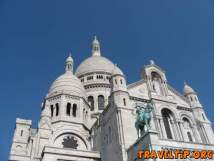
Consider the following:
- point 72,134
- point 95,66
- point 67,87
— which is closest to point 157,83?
point 72,134

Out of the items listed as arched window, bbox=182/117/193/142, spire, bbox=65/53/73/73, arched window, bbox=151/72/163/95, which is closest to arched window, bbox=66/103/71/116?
arched window, bbox=151/72/163/95

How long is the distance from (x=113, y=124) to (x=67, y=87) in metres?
13.2

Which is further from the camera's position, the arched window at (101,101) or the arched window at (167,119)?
the arched window at (101,101)

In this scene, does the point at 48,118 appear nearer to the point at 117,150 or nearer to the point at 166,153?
the point at 117,150

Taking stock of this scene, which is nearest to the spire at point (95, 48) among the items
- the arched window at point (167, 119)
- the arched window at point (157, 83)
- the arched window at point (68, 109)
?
the arched window at point (68, 109)

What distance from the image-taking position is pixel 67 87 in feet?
122

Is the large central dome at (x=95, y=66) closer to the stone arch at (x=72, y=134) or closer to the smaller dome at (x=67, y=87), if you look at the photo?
the smaller dome at (x=67, y=87)

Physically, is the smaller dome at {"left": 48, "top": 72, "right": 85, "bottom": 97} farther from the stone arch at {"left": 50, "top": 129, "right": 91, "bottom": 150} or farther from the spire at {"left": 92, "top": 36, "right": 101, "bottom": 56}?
the spire at {"left": 92, "top": 36, "right": 101, "bottom": 56}

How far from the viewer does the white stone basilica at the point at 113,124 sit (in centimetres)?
2477

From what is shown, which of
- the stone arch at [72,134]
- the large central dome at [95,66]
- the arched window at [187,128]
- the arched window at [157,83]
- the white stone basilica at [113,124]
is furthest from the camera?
the large central dome at [95,66]

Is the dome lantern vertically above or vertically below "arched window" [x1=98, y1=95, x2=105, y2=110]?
above

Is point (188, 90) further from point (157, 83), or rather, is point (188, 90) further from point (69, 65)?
point (69, 65)

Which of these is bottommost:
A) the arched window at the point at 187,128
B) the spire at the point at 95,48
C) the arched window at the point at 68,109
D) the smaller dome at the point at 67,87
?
the arched window at the point at 187,128

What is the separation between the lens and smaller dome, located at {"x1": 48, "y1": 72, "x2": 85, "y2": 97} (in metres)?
36.5
